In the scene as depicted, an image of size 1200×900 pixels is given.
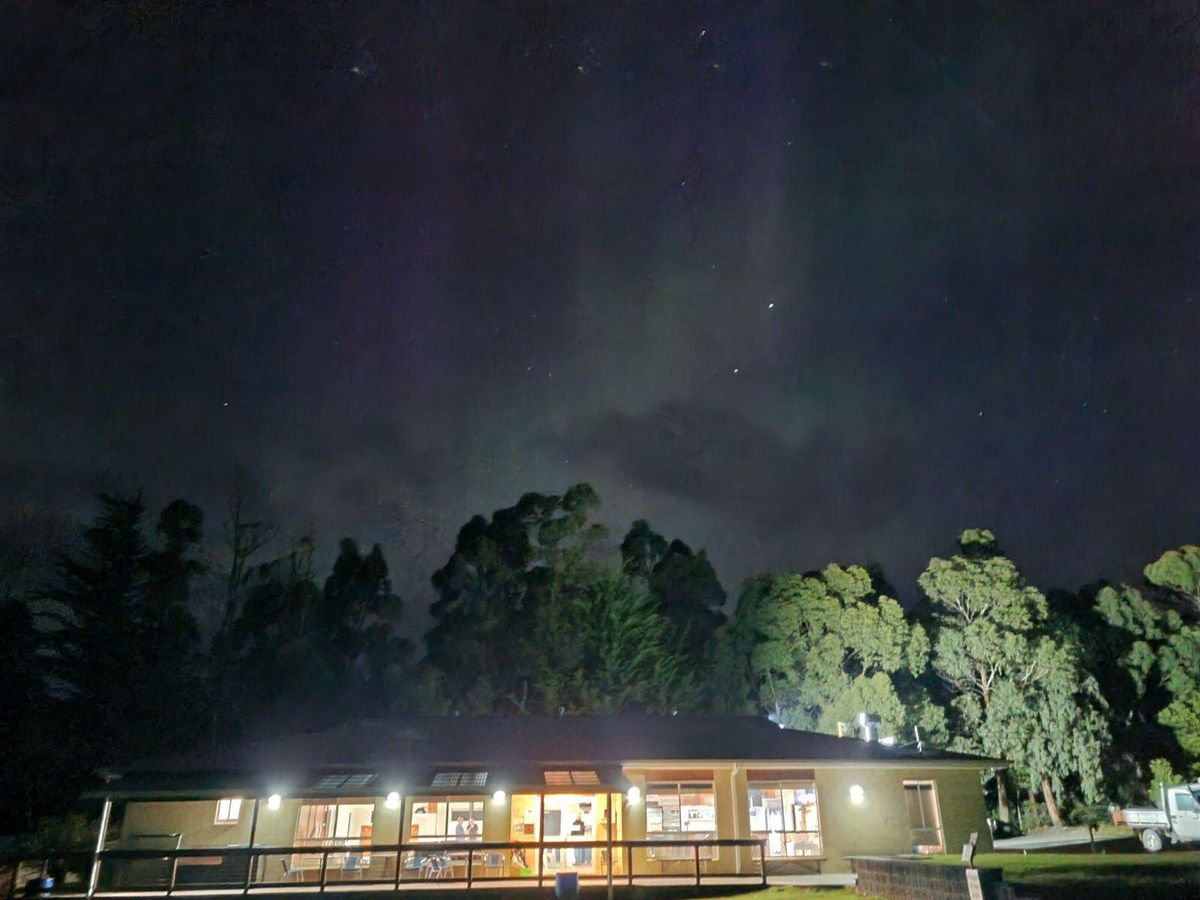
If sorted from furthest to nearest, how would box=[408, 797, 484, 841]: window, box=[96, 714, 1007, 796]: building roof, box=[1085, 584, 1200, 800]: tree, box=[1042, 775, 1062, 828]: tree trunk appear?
1. box=[1085, 584, 1200, 800]: tree
2. box=[1042, 775, 1062, 828]: tree trunk
3. box=[408, 797, 484, 841]: window
4. box=[96, 714, 1007, 796]: building roof

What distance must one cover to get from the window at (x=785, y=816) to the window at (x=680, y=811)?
1138 millimetres

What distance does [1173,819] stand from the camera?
21.0m

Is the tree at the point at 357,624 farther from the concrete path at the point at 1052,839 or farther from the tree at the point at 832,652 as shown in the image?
the concrete path at the point at 1052,839

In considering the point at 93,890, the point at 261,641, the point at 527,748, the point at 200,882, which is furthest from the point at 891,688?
the point at 261,641

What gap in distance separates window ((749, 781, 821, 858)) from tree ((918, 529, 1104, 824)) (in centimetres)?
1208

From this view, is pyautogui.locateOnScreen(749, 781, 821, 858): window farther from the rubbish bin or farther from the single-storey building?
the rubbish bin

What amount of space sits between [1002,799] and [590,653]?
17283 millimetres

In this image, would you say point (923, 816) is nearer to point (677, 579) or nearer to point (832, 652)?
point (832, 652)

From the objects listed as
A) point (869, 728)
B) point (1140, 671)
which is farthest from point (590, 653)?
point (1140, 671)

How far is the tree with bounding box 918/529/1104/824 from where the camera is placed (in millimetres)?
27453

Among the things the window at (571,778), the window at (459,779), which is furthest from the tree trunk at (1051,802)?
the window at (459,779)

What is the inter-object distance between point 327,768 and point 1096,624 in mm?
33599

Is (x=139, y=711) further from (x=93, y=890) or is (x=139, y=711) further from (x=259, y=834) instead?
(x=93, y=890)

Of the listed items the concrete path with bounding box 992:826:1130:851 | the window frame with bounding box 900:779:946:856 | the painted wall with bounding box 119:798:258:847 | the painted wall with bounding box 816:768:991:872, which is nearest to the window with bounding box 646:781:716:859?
the painted wall with bounding box 816:768:991:872
